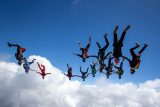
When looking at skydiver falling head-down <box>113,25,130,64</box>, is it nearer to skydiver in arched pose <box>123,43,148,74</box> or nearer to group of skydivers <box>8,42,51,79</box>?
skydiver in arched pose <box>123,43,148,74</box>

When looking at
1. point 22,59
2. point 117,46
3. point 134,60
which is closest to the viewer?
point 117,46

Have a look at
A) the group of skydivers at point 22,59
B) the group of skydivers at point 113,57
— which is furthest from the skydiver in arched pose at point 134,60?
the group of skydivers at point 22,59

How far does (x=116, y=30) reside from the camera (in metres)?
21.0

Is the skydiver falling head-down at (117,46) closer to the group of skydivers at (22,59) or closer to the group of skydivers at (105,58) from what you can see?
the group of skydivers at (105,58)

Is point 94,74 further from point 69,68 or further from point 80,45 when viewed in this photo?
point 80,45

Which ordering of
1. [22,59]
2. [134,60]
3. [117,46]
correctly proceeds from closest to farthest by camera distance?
[117,46] < [134,60] < [22,59]

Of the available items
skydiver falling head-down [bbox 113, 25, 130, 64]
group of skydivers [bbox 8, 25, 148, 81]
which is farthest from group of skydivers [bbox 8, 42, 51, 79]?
skydiver falling head-down [bbox 113, 25, 130, 64]

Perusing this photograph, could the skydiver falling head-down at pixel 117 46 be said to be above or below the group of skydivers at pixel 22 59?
below

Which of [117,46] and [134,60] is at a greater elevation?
[117,46]

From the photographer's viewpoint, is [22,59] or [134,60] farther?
[22,59]

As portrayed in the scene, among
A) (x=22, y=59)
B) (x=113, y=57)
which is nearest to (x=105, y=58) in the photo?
(x=113, y=57)

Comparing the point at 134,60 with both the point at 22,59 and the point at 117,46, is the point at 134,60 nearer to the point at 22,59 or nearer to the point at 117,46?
the point at 117,46

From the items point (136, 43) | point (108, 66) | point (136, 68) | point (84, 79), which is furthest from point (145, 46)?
point (84, 79)

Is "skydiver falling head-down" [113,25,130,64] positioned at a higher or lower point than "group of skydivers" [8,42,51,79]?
lower
